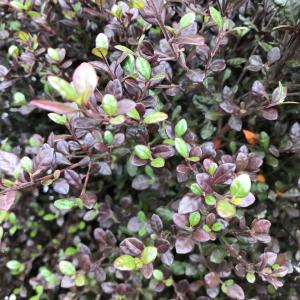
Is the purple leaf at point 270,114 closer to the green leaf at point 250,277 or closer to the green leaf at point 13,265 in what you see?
the green leaf at point 250,277

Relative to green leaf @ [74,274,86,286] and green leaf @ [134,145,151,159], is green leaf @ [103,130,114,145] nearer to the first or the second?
green leaf @ [134,145,151,159]

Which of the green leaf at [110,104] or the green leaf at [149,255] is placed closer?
the green leaf at [110,104]

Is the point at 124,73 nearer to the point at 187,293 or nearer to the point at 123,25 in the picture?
the point at 123,25

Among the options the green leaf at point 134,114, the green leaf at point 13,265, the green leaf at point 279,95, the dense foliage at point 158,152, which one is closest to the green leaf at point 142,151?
the dense foliage at point 158,152

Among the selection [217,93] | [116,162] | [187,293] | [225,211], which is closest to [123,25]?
[217,93]

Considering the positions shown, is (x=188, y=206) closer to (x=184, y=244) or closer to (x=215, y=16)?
(x=184, y=244)

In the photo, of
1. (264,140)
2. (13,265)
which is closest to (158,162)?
(264,140)

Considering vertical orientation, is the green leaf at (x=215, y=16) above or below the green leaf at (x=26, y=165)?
above

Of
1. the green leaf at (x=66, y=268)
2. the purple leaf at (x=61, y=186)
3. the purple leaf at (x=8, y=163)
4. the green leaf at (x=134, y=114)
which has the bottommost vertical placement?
the green leaf at (x=66, y=268)
